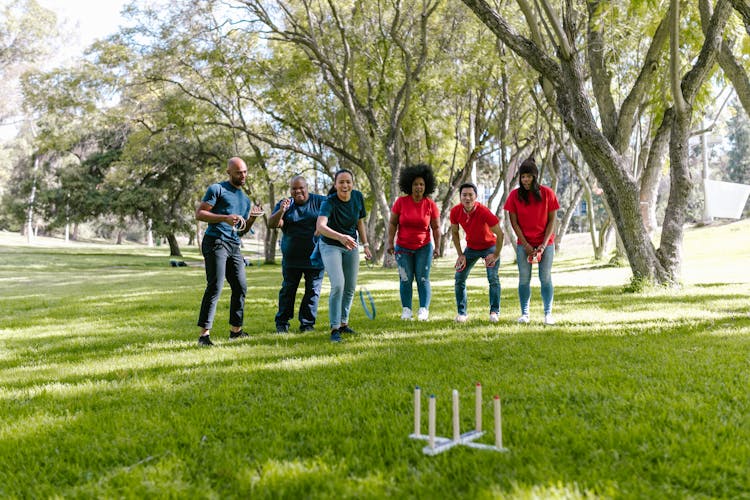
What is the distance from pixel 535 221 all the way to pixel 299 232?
10.2ft

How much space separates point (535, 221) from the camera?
7781mm

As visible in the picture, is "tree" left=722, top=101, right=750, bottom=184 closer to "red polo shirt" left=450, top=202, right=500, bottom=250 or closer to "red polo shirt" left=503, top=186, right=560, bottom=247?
"red polo shirt" left=503, top=186, right=560, bottom=247

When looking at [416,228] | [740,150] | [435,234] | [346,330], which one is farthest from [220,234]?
[740,150]

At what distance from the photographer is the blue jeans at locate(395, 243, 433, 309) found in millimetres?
8383

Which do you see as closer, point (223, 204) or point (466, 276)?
point (223, 204)

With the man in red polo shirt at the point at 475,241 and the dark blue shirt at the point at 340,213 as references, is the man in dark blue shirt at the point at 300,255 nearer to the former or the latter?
the dark blue shirt at the point at 340,213

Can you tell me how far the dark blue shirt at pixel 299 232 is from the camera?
8109 mm

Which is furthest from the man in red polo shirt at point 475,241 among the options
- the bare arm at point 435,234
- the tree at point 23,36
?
the tree at point 23,36

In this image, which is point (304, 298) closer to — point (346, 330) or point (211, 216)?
point (346, 330)

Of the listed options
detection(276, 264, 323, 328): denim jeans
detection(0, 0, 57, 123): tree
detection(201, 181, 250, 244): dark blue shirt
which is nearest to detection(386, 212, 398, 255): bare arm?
detection(276, 264, 323, 328): denim jeans

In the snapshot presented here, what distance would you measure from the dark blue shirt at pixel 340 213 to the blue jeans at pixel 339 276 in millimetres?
129

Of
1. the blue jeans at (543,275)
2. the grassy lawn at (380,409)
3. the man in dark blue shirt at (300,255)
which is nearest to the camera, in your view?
the grassy lawn at (380,409)

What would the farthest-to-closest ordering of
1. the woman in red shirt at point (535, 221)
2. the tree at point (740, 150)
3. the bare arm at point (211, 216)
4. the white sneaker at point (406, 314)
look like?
the tree at point (740, 150)
the white sneaker at point (406, 314)
the woman in red shirt at point (535, 221)
the bare arm at point (211, 216)

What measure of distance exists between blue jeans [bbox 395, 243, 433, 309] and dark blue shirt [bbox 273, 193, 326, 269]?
3.90 feet
